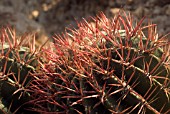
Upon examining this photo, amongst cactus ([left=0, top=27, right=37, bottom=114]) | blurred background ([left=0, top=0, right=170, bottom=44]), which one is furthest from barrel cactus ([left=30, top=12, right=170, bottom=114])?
blurred background ([left=0, top=0, right=170, bottom=44])

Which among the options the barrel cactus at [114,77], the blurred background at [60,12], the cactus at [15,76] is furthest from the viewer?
the blurred background at [60,12]

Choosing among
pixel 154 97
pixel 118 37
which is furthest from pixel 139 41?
pixel 154 97

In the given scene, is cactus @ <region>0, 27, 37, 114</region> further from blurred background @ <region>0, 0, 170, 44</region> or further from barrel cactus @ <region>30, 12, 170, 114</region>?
blurred background @ <region>0, 0, 170, 44</region>

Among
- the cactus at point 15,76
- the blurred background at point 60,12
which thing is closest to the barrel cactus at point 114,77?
the cactus at point 15,76

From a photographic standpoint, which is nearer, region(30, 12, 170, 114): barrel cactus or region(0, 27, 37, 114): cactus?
region(30, 12, 170, 114): barrel cactus

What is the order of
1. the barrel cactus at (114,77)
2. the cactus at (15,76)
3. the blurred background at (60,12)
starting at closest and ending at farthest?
the barrel cactus at (114,77) < the cactus at (15,76) < the blurred background at (60,12)

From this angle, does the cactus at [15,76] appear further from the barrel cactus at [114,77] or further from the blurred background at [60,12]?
the blurred background at [60,12]

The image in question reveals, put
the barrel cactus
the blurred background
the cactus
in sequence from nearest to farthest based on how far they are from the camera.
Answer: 1. the barrel cactus
2. the cactus
3. the blurred background
